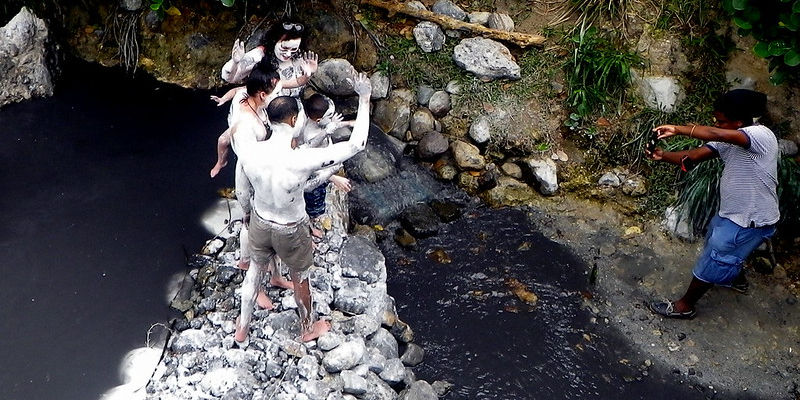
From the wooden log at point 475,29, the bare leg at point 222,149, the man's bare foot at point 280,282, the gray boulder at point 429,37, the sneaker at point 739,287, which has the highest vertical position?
the bare leg at point 222,149

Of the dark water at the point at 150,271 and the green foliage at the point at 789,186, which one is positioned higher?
the green foliage at the point at 789,186

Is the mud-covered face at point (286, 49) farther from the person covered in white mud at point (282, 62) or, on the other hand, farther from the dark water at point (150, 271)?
the dark water at point (150, 271)

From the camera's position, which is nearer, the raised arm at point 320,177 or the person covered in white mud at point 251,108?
the person covered in white mud at point 251,108

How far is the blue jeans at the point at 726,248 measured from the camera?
4.25 meters

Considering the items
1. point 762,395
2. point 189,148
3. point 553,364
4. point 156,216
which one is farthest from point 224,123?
point 762,395

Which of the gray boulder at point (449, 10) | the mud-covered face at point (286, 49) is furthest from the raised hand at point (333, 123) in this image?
the gray boulder at point (449, 10)

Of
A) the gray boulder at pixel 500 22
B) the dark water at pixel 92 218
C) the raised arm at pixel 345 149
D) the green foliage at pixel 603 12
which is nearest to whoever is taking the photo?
the raised arm at pixel 345 149

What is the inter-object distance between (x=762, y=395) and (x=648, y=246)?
1370mm

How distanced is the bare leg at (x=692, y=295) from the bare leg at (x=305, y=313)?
2.49 m

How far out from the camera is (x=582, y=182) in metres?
5.80

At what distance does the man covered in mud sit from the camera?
3824mm

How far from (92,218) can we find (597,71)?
422 cm

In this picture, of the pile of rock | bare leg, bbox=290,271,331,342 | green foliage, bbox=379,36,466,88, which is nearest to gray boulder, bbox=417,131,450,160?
green foliage, bbox=379,36,466,88

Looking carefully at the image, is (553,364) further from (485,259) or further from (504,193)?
(504,193)
